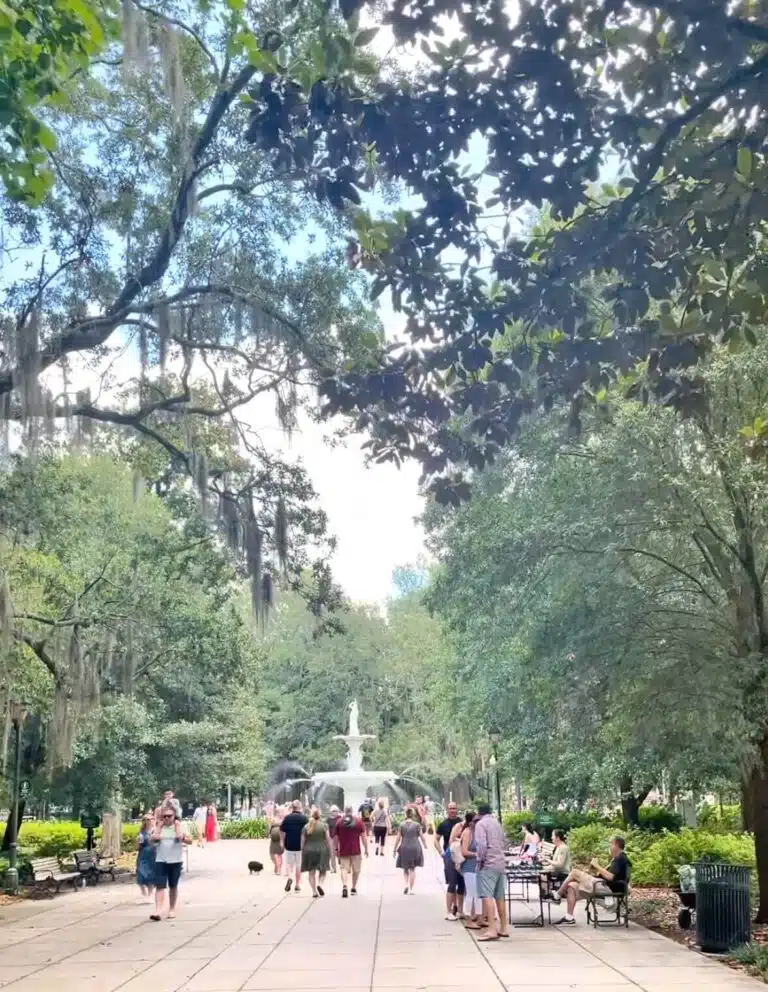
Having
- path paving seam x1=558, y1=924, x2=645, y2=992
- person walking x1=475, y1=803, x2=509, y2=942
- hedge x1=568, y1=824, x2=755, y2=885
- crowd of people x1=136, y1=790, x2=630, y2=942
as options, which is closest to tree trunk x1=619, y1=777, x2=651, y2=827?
hedge x1=568, y1=824, x2=755, y2=885

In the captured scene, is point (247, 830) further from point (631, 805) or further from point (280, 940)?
point (280, 940)

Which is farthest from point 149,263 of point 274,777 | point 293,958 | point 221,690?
point 274,777

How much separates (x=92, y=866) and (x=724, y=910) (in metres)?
13.2

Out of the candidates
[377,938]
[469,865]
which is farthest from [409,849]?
[377,938]

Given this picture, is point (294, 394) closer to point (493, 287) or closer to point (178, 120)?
point (178, 120)

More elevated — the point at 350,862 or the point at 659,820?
the point at 659,820

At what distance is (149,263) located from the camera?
1290 centimetres

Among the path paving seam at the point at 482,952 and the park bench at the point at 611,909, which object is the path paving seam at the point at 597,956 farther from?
the path paving seam at the point at 482,952

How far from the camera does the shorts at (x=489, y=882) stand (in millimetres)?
11148

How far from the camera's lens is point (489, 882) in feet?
36.8

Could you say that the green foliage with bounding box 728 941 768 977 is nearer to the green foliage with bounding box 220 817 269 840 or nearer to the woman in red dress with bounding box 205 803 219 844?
the woman in red dress with bounding box 205 803 219 844

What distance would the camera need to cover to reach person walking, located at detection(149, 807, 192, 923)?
13320 millimetres

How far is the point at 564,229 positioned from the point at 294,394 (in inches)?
295

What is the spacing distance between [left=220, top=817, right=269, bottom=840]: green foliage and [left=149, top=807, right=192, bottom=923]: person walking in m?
26.0
